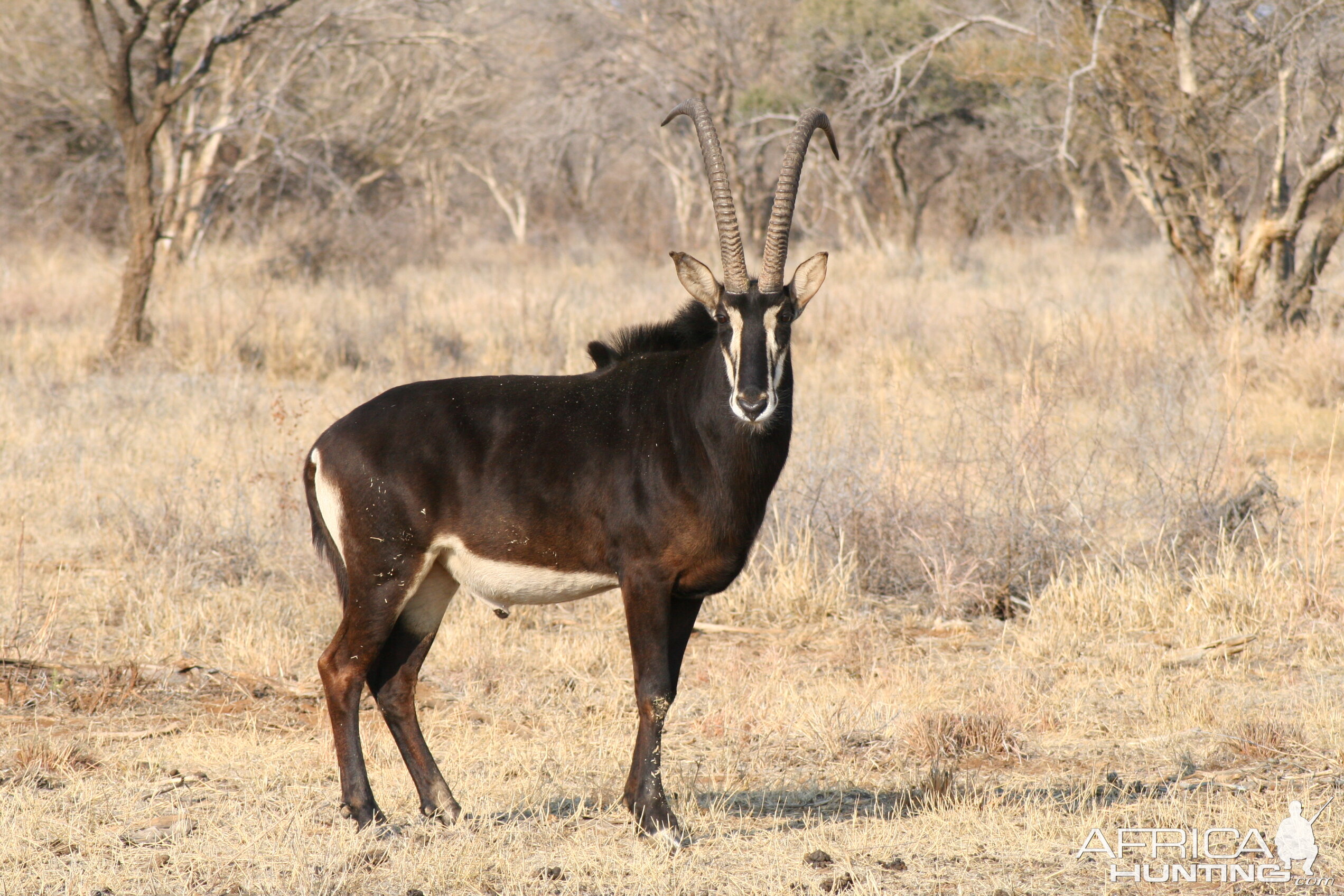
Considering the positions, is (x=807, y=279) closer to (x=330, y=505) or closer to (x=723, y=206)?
(x=723, y=206)

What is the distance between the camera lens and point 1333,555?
22.8 ft

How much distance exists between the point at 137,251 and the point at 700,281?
34.7 ft

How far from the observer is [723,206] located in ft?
13.4

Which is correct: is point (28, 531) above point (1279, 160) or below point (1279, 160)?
below

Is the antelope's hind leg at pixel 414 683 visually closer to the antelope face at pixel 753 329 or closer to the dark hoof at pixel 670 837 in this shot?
the dark hoof at pixel 670 837

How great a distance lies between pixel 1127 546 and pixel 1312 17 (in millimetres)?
7024

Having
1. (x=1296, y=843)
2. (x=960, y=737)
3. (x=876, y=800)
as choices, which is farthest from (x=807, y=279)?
(x=1296, y=843)

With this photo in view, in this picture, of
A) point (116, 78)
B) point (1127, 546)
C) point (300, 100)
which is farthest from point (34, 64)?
point (1127, 546)

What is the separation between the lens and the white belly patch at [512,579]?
13.3 ft

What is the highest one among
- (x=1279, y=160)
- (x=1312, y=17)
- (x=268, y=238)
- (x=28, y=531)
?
(x=1312, y=17)

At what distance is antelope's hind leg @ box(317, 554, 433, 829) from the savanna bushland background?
199 millimetres

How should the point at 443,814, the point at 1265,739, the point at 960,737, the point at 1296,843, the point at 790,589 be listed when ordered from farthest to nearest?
the point at 790,589 → the point at 960,737 → the point at 1265,739 → the point at 443,814 → the point at 1296,843

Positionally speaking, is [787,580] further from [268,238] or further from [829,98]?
[829,98]

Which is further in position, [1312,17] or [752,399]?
[1312,17]
